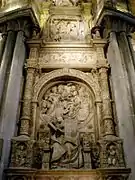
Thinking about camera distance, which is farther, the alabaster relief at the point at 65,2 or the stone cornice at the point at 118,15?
the alabaster relief at the point at 65,2

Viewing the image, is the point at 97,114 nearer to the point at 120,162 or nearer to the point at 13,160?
the point at 120,162

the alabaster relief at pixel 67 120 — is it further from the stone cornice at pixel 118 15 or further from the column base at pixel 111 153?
the stone cornice at pixel 118 15

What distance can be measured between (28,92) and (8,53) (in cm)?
140

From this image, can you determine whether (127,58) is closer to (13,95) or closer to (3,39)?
(13,95)

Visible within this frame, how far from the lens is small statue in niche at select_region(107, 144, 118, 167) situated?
645 centimetres

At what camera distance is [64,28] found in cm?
1017

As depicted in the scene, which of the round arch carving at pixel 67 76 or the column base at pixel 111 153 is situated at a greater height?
→ the round arch carving at pixel 67 76

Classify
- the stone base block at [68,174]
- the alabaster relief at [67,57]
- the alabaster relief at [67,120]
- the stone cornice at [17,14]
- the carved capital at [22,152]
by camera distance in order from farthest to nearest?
the stone cornice at [17,14] < the alabaster relief at [67,57] < the alabaster relief at [67,120] < the carved capital at [22,152] < the stone base block at [68,174]

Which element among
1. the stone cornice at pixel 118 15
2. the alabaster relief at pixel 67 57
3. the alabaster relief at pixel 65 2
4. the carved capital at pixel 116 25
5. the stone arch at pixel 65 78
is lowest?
the stone arch at pixel 65 78

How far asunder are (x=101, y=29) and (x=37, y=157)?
5.01m

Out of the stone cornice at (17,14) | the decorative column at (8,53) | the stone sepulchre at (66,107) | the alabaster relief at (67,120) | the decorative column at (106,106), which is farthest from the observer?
the stone cornice at (17,14)

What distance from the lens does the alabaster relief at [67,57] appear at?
350 inches

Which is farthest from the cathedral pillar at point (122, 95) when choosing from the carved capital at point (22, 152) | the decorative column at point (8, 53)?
the decorative column at point (8, 53)

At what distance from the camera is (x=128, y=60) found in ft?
27.3
